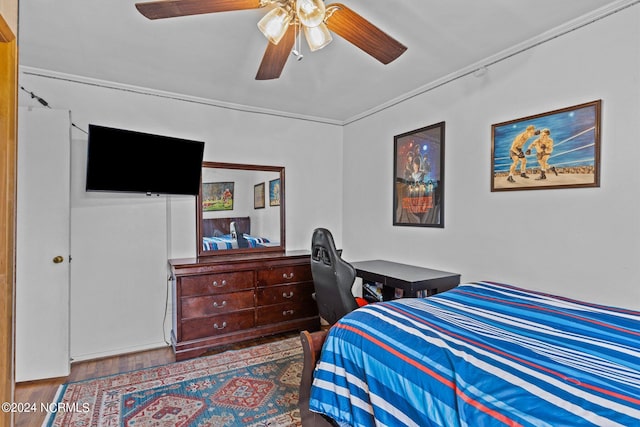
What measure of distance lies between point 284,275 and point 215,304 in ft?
2.37

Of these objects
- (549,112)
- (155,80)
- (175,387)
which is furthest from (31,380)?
(549,112)

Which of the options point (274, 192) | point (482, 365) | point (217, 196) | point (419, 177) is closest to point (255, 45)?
point (217, 196)

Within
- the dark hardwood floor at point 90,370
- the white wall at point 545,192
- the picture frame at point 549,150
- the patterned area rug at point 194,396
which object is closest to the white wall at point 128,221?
the dark hardwood floor at point 90,370

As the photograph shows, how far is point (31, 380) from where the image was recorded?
8.45ft

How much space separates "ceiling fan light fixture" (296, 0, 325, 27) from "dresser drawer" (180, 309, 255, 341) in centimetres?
259

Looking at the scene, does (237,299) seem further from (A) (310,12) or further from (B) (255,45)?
(A) (310,12)

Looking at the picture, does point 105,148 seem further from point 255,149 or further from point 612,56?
point 612,56

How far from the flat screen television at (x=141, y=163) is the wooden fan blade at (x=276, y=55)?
1311 millimetres

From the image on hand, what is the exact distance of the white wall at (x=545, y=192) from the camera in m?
1.90

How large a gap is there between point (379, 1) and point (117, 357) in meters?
3.51

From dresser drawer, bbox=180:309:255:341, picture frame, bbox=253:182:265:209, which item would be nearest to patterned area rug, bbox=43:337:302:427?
dresser drawer, bbox=180:309:255:341

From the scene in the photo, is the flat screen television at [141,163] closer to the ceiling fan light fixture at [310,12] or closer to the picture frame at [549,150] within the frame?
the ceiling fan light fixture at [310,12]

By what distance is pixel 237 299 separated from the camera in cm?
321

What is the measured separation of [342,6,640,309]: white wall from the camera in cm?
190
